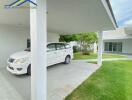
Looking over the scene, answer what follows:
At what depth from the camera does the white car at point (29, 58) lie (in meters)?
5.11

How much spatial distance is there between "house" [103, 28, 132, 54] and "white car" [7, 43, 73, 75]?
15.2m

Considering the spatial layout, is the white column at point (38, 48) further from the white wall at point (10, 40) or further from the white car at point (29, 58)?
the white wall at point (10, 40)

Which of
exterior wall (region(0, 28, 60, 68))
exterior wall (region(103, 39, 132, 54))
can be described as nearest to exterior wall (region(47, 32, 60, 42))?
exterior wall (region(0, 28, 60, 68))

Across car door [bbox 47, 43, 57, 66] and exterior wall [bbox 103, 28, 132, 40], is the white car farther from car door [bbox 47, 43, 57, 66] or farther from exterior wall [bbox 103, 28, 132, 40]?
exterior wall [bbox 103, 28, 132, 40]

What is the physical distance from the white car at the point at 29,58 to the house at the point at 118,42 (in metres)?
15.2

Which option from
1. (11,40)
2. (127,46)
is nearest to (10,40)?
(11,40)

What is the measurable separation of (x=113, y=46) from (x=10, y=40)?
20.8m

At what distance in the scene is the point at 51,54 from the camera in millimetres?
6742

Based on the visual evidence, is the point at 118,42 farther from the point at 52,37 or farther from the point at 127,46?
the point at 52,37

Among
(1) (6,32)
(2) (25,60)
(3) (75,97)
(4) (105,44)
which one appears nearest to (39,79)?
(3) (75,97)

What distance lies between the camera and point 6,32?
7082mm

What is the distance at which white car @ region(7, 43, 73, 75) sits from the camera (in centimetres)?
511

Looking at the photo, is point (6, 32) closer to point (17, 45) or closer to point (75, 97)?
point (17, 45)

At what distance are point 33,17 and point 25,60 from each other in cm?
345
